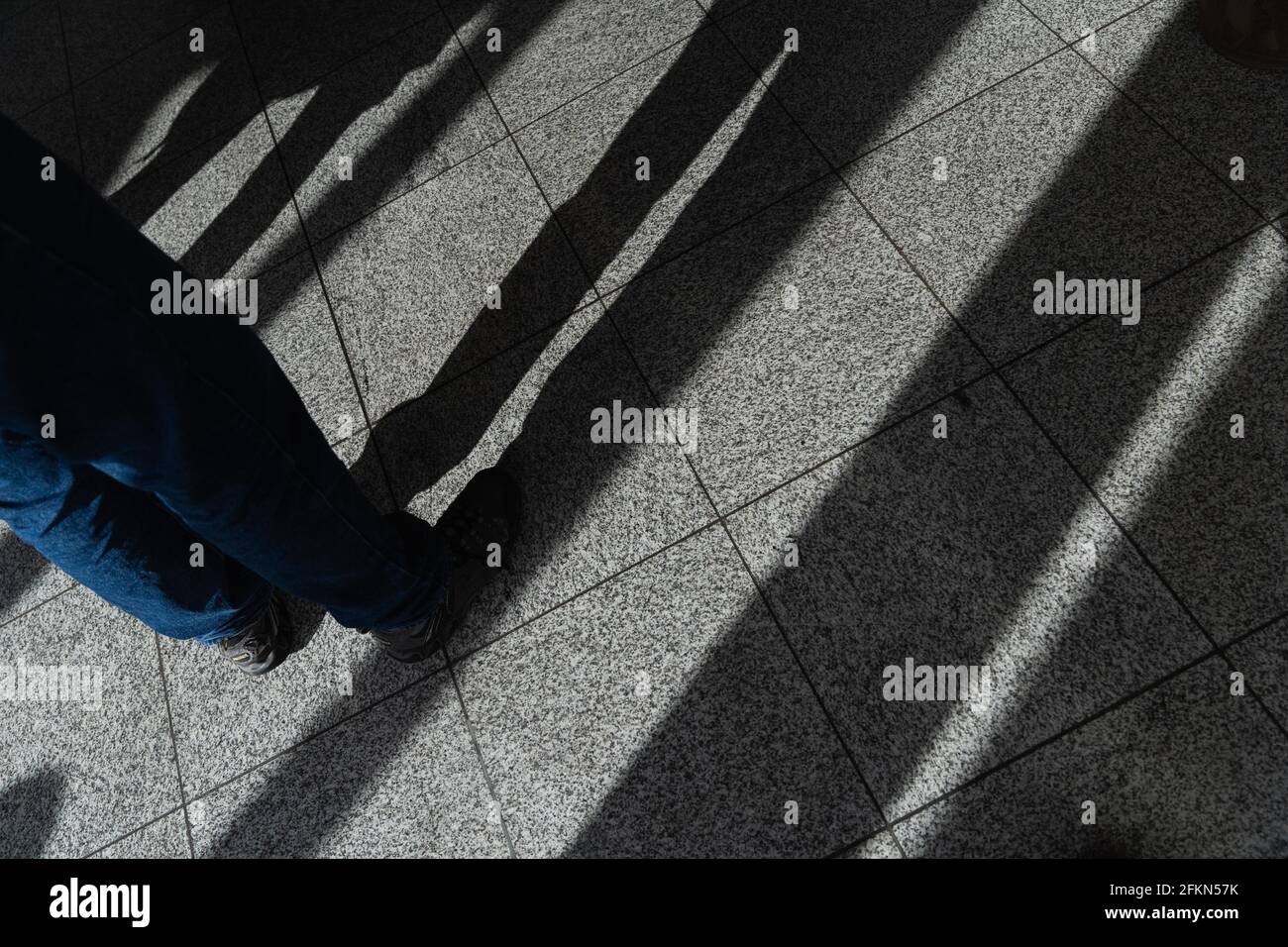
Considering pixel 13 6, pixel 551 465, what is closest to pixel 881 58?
pixel 551 465

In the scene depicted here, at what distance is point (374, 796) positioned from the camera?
2.18 m

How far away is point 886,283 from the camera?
2.54 meters

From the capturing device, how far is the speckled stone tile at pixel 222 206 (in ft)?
10.6

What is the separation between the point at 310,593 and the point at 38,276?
0.81 m

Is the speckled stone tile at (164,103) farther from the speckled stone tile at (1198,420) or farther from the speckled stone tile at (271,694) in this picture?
the speckled stone tile at (1198,420)

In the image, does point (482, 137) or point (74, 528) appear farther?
point (482, 137)

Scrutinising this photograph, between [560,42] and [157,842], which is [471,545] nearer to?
[157,842]

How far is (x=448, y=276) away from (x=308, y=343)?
47 cm

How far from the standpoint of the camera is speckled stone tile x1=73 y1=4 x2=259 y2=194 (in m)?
3.65

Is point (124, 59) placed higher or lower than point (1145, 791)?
higher

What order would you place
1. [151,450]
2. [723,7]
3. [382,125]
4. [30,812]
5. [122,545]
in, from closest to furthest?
[151,450] → [122,545] → [30,812] → [723,7] → [382,125]
